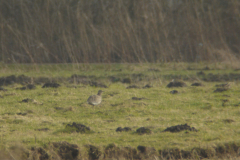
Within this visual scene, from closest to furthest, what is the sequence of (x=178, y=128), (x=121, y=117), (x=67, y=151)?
(x=67, y=151)
(x=178, y=128)
(x=121, y=117)

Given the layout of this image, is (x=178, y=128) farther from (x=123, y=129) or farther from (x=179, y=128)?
(x=123, y=129)

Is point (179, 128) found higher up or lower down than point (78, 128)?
lower down

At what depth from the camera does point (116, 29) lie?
2973cm

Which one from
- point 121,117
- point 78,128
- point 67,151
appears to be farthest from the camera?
point 121,117

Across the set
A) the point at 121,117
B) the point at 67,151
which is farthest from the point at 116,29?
the point at 67,151

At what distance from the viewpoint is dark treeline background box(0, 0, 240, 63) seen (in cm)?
2783

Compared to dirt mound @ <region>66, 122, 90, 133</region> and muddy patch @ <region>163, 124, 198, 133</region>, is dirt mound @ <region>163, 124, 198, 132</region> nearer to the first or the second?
muddy patch @ <region>163, 124, 198, 133</region>

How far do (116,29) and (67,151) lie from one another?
24.7 m

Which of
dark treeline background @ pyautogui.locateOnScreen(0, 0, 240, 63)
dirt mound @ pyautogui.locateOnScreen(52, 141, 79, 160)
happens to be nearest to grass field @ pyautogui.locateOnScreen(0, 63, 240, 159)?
dirt mound @ pyautogui.locateOnScreen(52, 141, 79, 160)

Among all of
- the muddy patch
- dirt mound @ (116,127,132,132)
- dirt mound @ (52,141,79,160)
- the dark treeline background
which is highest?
the dark treeline background

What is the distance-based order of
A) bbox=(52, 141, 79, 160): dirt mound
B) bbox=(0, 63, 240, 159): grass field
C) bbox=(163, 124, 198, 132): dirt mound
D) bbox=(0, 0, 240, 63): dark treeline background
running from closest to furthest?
bbox=(52, 141, 79, 160): dirt mound → bbox=(0, 63, 240, 159): grass field → bbox=(163, 124, 198, 132): dirt mound → bbox=(0, 0, 240, 63): dark treeline background

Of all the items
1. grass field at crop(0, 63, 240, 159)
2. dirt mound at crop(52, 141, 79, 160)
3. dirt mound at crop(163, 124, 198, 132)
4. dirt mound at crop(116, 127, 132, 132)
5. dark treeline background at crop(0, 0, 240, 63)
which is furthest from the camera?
dark treeline background at crop(0, 0, 240, 63)

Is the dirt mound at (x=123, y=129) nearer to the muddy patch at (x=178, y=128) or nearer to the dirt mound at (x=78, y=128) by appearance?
the dirt mound at (x=78, y=128)

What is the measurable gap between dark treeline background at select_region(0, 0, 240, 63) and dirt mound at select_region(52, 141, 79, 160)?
781 inches
